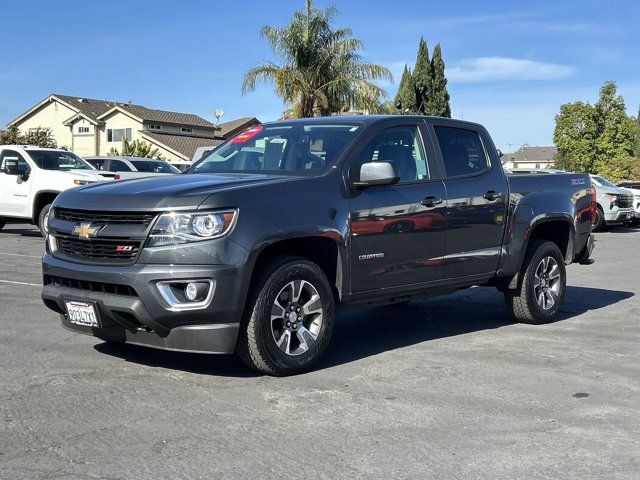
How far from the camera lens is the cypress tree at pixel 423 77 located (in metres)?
59.4

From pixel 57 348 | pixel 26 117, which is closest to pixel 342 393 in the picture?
pixel 57 348

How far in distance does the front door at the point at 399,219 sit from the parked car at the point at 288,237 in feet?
0.04

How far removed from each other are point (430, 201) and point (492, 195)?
3.12 ft

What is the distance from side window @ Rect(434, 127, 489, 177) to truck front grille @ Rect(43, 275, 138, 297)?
3.05 m

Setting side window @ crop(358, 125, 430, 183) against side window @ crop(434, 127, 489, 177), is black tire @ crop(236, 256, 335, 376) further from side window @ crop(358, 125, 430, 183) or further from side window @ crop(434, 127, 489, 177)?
side window @ crop(434, 127, 489, 177)

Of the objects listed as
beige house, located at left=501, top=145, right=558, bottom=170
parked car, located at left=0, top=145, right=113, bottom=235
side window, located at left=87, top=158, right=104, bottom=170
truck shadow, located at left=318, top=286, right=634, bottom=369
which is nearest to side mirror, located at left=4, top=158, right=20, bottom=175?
parked car, located at left=0, top=145, right=113, bottom=235

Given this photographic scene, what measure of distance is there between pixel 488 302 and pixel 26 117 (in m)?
59.5

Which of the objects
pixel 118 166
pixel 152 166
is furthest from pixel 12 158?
pixel 152 166

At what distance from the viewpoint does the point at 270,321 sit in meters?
5.32

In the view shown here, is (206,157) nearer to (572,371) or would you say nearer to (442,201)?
(442,201)

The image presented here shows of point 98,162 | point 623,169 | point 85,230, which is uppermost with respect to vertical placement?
point 623,169

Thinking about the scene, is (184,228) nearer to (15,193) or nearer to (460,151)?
(460,151)

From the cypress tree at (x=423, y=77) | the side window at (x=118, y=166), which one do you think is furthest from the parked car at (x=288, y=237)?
the cypress tree at (x=423, y=77)

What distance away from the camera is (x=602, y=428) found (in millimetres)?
4531
